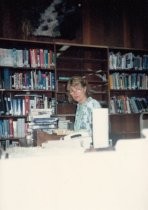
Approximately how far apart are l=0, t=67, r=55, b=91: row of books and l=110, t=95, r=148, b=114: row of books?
1.02m

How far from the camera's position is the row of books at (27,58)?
4.18 meters

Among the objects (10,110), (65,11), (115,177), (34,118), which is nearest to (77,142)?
(115,177)

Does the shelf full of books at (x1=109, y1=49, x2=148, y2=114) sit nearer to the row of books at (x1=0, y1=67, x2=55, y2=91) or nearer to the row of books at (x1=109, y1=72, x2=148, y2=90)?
the row of books at (x1=109, y1=72, x2=148, y2=90)

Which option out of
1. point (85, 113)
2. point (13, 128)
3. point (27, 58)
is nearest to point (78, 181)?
point (85, 113)

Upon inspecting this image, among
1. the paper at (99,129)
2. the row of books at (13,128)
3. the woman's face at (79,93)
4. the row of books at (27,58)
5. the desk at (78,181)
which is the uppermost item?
the row of books at (27,58)

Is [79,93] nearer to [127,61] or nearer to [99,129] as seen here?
[99,129]

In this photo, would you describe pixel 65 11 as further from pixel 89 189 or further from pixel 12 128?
pixel 89 189

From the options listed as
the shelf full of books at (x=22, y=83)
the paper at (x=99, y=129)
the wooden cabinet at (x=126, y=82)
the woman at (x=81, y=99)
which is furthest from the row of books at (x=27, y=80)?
the paper at (x=99, y=129)

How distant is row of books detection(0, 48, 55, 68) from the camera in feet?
13.7

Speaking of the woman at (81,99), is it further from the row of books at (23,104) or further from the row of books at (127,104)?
the row of books at (127,104)

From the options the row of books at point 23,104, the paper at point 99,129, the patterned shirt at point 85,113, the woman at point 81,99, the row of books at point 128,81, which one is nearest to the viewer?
the paper at point 99,129

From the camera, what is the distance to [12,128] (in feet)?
13.9

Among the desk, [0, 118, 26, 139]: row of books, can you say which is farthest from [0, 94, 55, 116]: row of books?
the desk

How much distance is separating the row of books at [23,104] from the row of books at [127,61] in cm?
113
